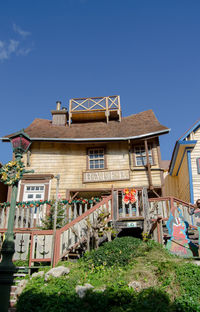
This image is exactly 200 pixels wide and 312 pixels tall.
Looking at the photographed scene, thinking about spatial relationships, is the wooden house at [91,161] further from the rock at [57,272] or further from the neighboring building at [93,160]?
the rock at [57,272]

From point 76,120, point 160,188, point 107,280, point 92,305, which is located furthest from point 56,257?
point 76,120

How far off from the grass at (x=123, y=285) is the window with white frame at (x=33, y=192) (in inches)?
310

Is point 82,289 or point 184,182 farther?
point 184,182

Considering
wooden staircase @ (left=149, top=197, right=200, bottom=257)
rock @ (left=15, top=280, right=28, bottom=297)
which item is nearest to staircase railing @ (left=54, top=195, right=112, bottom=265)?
rock @ (left=15, top=280, right=28, bottom=297)

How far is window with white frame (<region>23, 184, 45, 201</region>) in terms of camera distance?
52.4 ft

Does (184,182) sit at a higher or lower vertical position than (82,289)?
higher

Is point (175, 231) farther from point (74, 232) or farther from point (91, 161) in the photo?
point (91, 161)

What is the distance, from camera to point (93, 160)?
17.0 metres

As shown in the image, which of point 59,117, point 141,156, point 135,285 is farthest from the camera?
point 59,117

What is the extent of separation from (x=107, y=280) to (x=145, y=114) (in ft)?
46.1

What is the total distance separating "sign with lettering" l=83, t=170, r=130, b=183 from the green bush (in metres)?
7.03

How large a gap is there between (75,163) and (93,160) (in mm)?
1075

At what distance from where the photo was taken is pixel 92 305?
19.5 ft

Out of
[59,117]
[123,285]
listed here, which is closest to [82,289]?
[123,285]
